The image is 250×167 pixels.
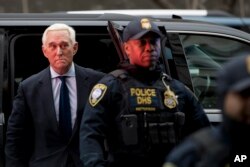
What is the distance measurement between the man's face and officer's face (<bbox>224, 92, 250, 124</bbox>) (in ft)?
7.84

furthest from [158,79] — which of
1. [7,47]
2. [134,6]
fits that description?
[134,6]

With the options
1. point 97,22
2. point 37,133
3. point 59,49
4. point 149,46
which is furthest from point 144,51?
point 97,22

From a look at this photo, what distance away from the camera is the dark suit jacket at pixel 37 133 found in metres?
5.04

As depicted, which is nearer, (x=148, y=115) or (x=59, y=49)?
(x=148, y=115)

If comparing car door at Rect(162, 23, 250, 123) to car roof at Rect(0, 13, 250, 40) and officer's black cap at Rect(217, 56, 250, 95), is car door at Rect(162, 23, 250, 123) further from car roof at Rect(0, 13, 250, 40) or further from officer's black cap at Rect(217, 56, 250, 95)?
officer's black cap at Rect(217, 56, 250, 95)

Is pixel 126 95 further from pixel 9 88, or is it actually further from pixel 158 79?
pixel 9 88

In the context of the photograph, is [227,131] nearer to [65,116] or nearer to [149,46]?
[149,46]

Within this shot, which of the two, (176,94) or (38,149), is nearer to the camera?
(176,94)

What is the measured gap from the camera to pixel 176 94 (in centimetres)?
473

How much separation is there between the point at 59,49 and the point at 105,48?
0.68 metres

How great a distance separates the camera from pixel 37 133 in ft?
16.7

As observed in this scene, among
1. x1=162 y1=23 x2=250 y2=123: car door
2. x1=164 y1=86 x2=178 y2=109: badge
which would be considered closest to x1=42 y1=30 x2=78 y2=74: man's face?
x1=164 y1=86 x2=178 y2=109: badge

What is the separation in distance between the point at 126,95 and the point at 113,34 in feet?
2.05

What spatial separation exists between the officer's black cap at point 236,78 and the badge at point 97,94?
5.66 feet
